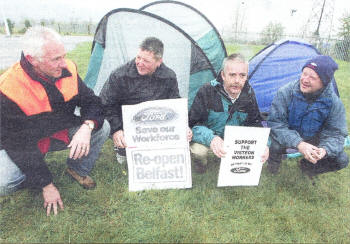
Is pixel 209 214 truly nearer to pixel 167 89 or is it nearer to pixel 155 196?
pixel 155 196

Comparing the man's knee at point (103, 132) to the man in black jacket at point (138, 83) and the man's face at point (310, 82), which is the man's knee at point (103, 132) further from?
the man's face at point (310, 82)

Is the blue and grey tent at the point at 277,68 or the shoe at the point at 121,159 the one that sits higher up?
the blue and grey tent at the point at 277,68

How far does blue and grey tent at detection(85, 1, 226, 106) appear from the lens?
3270 mm

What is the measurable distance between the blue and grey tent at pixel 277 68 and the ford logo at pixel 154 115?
2.03 metres

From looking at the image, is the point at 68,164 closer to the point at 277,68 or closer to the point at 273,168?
the point at 273,168

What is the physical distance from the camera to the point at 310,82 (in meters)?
2.35

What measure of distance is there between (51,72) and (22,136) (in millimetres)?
553

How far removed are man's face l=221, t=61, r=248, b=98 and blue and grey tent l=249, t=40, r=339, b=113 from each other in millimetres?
1535

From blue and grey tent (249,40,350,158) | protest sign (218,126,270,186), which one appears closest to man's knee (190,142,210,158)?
protest sign (218,126,270,186)

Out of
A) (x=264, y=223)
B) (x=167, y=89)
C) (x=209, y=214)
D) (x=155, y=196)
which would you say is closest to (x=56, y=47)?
(x=167, y=89)

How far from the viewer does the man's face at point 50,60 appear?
1.84 meters

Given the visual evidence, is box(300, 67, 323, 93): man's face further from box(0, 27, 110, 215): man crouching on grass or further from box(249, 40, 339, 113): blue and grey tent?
box(0, 27, 110, 215): man crouching on grass

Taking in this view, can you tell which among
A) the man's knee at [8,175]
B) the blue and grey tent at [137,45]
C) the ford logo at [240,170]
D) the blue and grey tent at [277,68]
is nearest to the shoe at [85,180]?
the man's knee at [8,175]

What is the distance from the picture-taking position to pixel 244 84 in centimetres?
244
